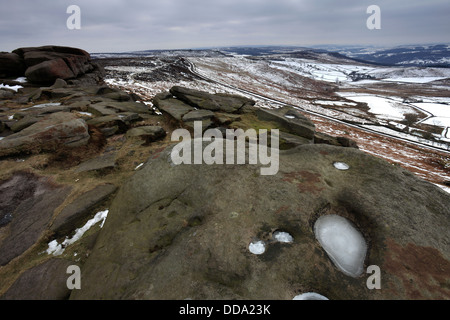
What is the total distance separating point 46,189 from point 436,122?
8711 cm

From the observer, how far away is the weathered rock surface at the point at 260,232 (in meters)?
5.18

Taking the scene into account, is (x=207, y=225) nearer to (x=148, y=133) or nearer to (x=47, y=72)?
(x=148, y=133)

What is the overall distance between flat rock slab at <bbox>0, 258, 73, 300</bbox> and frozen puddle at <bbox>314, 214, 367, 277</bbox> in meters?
7.58

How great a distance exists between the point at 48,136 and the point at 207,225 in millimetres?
12191

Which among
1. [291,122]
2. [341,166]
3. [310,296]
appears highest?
[291,122]

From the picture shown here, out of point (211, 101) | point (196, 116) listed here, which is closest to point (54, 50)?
point (211, 101)

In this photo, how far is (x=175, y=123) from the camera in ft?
58.5

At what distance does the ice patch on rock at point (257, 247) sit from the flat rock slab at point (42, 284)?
17.8ft

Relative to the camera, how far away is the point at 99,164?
1195cm

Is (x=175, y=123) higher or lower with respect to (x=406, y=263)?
higher

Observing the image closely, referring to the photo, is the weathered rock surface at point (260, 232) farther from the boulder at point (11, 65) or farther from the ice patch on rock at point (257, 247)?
the boulder at point (11, 65)

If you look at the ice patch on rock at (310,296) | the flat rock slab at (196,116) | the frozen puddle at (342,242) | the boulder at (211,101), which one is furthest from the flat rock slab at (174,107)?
the ice patch on rock at (310,296)

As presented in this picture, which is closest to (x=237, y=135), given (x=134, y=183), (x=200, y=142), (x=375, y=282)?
(x=200, y=142)
